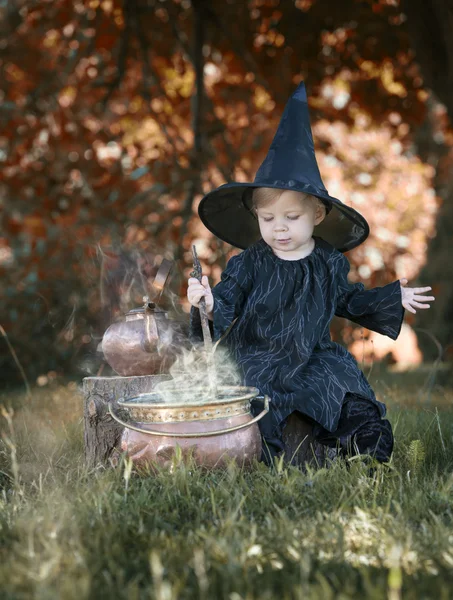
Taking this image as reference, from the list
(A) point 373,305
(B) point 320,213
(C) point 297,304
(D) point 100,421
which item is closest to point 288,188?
(B) point 320,213

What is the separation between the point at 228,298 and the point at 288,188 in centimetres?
56

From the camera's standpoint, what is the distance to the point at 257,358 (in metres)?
3.25

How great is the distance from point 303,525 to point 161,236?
17.8ft

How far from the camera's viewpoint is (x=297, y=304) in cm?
329

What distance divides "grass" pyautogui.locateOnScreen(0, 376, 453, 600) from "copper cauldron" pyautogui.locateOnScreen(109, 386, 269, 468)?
0.27ft

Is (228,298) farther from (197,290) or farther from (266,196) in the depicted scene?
(266,196)

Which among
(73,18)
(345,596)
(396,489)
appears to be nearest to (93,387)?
(396,489)

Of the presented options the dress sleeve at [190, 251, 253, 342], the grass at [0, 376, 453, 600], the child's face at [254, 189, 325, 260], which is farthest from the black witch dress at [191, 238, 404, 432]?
the grass at [0, 376, 453, 600]

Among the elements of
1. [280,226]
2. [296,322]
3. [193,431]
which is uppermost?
[280,226]

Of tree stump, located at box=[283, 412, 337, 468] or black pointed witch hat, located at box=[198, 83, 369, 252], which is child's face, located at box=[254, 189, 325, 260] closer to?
black pointed witch hat, located at box=[198, 83, 369, 252]

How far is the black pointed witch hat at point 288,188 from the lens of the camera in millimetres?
3178

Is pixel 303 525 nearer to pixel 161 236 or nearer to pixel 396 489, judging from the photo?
pixel 396 489

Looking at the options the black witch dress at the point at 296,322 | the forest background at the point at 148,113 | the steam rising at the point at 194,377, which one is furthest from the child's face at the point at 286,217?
the forest background at the point at 148,113

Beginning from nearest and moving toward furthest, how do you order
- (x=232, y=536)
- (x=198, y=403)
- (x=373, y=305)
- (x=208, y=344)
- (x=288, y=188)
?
(x=232, y=536) < (x=198, y=403) < (x=208, y=344) < (x=288, y=188) < (x=373, y=305)
